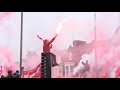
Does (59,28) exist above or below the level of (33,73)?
above

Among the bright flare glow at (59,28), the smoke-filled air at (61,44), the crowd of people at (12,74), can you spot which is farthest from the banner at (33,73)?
the bright flare glow at (59,28)

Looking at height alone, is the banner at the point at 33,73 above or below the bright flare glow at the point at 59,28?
below

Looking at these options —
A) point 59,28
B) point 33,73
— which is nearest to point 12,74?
point 33,73

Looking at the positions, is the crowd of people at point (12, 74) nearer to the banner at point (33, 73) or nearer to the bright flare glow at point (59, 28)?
the banner at point (33, 73)

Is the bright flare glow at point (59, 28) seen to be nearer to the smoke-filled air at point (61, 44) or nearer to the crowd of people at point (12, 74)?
the smoke-filled air at point (61, 44)

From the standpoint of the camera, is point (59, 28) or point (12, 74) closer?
point (12, 74)

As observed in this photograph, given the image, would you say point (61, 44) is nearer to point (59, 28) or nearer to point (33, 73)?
point (59, 28)

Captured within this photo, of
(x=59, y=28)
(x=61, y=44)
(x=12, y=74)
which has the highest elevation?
(x=59, y=28)

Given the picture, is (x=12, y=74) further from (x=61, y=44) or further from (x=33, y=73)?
(x=61, y=44)

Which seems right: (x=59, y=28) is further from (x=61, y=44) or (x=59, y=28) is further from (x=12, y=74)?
(x=12, y=74)

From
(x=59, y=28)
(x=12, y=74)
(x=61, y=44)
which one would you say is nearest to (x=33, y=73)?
(x=12, y=74)

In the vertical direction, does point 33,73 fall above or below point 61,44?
below
